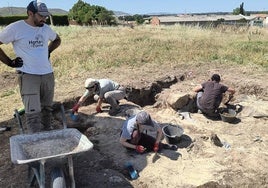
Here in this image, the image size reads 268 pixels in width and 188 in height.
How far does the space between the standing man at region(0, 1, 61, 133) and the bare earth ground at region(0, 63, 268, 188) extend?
903mm

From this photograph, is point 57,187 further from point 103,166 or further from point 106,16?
point 106,16

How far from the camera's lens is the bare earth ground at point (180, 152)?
15.8 feet

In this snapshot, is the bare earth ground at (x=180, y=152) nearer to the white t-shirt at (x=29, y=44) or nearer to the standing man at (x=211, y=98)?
the standing man at (x=211, y=98)

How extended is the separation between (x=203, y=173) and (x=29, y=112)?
7.58 feet

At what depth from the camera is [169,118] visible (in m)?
7.07

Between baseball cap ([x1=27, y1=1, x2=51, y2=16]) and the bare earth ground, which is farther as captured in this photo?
the bare earth ground

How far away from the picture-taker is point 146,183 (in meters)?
4.74

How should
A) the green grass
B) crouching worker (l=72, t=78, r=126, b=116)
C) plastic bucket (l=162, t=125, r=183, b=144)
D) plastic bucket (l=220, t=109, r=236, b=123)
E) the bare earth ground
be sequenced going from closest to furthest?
the bare earth ground < plastic bucket (l=162, t=125, r=183, b=144) < crouching worker (l=72, t=78, r=126, b=116) < plastic bucket (l=220, t=109, r=236, b=123) < the green grass

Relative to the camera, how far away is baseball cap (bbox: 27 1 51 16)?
4.43m

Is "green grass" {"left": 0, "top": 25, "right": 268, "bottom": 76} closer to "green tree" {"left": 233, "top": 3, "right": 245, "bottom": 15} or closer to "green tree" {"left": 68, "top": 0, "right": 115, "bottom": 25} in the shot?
"green tree" {"left": 68, "top": 0, "right": 115, "bottom": 25}

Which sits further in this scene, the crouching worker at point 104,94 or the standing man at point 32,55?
the crouching worker at point 104,94

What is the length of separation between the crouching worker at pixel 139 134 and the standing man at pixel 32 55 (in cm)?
→ 121

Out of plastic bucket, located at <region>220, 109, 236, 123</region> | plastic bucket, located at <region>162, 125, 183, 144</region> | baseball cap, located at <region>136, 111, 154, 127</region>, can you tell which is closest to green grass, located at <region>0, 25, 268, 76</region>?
plastic bucket, located at <region>220, 109, 236, 123</region>

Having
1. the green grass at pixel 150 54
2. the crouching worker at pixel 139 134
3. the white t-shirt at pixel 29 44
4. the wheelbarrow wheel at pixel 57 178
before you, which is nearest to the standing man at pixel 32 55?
the white t-shirt at pixel 29 44
